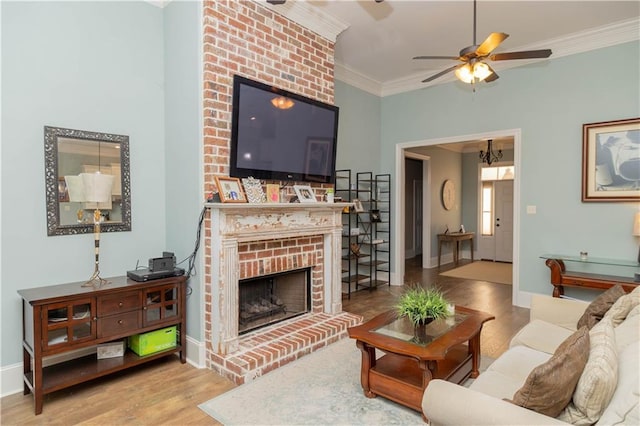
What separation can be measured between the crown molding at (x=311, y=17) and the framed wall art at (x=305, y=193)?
162 centimetres

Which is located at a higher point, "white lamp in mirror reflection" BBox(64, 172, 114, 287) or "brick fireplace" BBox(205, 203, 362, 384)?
"white lamp in mirror reflection" BBox(64, 172, 114, 287)

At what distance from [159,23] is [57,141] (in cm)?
139

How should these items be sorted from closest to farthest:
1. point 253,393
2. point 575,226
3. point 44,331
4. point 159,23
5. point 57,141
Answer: point 44,331 < point 253,393 < point 57,141 < point 159,23 < point 575,226

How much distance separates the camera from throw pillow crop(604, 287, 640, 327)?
205 centimetres

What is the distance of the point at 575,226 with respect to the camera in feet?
14.1

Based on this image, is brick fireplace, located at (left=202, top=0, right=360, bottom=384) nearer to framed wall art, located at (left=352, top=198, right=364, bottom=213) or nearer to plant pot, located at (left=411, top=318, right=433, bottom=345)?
plant pot, located at (left=411, top=318, right=433, bottom=345)

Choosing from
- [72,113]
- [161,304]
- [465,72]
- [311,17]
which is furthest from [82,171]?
[465,72]

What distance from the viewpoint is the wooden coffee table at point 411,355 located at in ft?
7.14

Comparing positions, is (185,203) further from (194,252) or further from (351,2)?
(351,2)

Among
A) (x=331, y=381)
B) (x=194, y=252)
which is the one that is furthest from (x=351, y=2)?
(x=331, y=381)

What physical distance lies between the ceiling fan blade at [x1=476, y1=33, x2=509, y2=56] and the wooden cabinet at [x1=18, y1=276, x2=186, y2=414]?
9.64 ft

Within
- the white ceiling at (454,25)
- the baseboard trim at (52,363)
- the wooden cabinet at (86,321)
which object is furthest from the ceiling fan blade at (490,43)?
the baseboard trim at (52,363)

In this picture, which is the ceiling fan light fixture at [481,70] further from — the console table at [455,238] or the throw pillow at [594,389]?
the console table at [455,238]

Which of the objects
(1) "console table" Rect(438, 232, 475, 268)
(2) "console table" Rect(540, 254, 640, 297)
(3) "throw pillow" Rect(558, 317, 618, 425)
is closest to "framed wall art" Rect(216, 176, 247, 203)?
(3) "throw pillow" Rect(558, 317, 618, 425)
